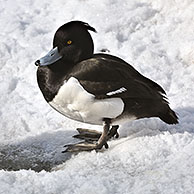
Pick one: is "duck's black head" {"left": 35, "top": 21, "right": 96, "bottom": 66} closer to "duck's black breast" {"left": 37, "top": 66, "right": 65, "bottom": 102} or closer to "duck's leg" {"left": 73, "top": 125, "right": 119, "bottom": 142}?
"duck's black breast" {"left": 37, "top": 66, "right": 65, "bottom": 102}

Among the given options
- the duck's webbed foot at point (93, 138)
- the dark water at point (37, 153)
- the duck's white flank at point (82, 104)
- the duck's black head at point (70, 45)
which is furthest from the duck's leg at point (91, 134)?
the duck's black head at point (70, 45)

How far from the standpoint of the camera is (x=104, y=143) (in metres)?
3.74

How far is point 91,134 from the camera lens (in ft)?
13.4

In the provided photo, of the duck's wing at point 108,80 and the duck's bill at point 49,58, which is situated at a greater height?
the duck's bill at point 49,58

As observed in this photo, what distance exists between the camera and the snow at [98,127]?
305 cm

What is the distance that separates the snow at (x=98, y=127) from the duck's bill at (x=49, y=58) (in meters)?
0.84

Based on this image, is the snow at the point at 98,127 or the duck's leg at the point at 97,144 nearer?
the snow at the point at 98,127

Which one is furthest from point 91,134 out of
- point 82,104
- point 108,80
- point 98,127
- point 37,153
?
point 108,80

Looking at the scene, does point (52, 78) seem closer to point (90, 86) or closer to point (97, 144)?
point (90, 86)

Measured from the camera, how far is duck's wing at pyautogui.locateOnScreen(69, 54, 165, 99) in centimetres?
348

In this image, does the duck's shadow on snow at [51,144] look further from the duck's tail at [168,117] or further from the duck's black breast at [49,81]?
the duck's black breast at [49,81]

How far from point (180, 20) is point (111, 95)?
103 inches

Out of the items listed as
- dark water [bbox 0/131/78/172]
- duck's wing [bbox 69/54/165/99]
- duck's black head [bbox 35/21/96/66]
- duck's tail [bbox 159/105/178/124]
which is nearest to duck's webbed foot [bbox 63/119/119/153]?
dark water [bbox 0/131/78/172]

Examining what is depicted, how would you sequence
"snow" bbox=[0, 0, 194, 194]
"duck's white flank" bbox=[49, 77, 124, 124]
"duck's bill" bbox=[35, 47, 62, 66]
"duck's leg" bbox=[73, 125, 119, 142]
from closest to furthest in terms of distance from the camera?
"snow" bbox=[0, 0, 194, 194], "duck's white flank" bbox=[49, 77, 124, 124], "duck's bill" bbox=[35, 47, 62, 66], "duck's leg" bbox=[73, 125, 119, 142]
